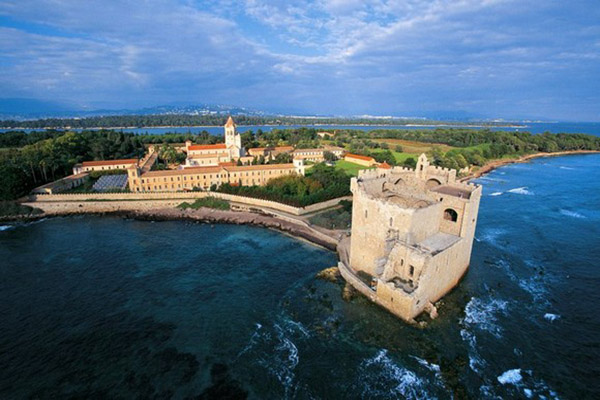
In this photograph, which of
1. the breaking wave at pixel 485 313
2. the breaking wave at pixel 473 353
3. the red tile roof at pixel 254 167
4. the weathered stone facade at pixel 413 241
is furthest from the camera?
the red tile roof at pixel 254 167

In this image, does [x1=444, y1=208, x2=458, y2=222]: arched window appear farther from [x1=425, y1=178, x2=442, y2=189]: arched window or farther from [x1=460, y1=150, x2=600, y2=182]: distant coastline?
[x1=460, y1=150, x2=600, y2=182]: distant coastline

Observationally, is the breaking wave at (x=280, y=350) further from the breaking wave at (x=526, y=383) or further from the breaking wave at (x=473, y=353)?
the breaking wave at (x=526, y=383)

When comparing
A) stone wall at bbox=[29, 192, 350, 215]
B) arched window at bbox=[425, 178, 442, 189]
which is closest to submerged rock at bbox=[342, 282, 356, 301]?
arched window at bbox=[425, 178, 442, 189]

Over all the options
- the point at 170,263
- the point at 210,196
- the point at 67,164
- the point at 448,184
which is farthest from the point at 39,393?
the point at 67,164

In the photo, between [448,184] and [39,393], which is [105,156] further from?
[448,184]

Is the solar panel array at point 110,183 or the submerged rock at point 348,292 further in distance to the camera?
the solar panel array at point 110,183

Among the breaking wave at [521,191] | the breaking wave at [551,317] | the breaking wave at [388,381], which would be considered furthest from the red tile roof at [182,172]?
the breaking wave at [521,191]
